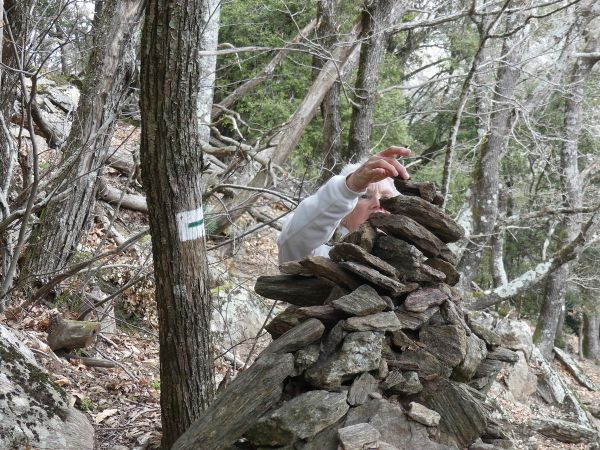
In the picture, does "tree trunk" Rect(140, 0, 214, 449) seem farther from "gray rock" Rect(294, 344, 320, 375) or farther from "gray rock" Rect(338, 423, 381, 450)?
"gray rock" Rect(338, 423, 381, 450)

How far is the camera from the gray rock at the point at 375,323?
2.26 m

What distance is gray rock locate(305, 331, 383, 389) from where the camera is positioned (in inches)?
84.3

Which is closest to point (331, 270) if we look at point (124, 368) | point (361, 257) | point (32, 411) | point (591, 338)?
point (361, 257)

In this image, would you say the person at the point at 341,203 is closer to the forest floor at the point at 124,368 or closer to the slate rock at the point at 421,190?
the slate rock at the point at 421,190

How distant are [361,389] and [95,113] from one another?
4.20 meters

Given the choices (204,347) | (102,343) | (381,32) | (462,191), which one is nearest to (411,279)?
(204,347)

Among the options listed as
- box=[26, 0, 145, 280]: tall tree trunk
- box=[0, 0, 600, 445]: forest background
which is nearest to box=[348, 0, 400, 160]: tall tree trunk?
box=[0, 0, 600, 445]: forest background

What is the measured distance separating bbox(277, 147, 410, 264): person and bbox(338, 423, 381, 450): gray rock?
3.33 feet

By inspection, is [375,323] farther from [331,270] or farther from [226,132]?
[226,132]

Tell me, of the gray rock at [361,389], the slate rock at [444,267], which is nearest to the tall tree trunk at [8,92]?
the slate rock at [444,267]

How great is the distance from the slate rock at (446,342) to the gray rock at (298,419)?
523mm

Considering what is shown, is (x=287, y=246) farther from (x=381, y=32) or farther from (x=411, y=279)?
(x=381, y=32)

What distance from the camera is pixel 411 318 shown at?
2475 mm

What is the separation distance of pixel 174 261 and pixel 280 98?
9.62 meters
